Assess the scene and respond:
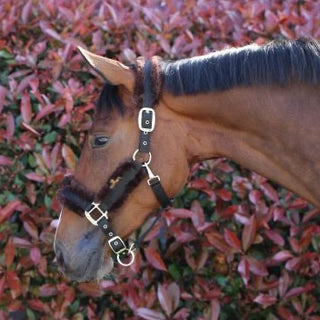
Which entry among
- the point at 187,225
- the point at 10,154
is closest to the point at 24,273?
the point at 10,154

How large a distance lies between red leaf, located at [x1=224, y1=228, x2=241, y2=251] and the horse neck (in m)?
0.65

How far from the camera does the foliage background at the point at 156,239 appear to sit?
3105mm

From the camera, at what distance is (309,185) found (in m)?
2.45

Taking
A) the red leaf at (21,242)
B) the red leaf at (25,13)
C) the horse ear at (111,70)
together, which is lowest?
the red leaf at (21,242)

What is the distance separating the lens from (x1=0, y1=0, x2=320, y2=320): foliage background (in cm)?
311

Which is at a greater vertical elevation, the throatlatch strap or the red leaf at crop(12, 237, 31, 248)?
the throatlatch strap

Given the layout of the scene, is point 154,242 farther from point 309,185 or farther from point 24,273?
point 309,185

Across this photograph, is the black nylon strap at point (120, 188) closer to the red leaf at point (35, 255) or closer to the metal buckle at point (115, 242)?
the metal buckle at point (115, 242)

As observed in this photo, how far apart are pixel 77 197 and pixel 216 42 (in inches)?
74.4

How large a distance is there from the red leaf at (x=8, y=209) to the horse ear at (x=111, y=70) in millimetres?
1055

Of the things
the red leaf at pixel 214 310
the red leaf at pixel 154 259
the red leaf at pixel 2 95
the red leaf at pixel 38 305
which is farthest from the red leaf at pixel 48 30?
the red leaf at pixel 214 310

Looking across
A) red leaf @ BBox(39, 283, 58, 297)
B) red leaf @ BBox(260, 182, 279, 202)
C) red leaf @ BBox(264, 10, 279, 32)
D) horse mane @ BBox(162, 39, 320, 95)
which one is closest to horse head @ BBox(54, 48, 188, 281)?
horse mane @ BBox(162, 39, 320, 95)

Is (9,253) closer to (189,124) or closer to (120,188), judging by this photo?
(120,188)

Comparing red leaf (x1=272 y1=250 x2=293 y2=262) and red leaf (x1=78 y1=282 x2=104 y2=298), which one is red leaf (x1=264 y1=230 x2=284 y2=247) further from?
red leaf (x1=78 y1=282 x2=104 y2=298)
